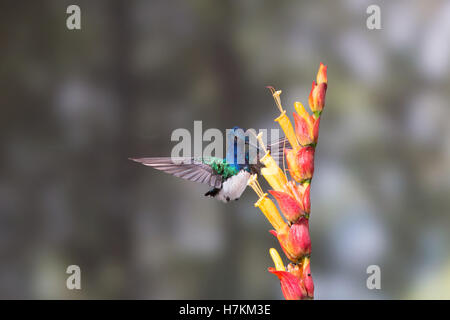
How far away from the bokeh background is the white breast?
73 cm

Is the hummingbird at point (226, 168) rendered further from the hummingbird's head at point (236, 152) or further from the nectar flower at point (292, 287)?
the nectar flower at point (292, 287)

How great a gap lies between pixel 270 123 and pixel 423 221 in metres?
0.55

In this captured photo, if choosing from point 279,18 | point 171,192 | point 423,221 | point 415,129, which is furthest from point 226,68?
point 423,221

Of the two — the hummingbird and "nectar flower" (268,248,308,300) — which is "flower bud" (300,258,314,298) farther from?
the hummingbird

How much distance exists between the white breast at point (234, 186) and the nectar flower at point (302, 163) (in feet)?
0.89

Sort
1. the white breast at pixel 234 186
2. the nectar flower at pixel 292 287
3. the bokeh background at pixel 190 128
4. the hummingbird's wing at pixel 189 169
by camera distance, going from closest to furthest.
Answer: the nectar flower at pixel 292 287, the hummingbird's wing at pixel 189 169, the white breast at pixel 234 186, the bokeh background at pixel 190 128

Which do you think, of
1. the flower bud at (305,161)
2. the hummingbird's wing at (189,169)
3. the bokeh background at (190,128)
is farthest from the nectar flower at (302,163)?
the bokeh background at (190,128)

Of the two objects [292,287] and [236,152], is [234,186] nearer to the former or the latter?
[236,152]

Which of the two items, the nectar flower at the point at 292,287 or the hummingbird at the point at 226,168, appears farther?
the hummingbird at the point at 226,168

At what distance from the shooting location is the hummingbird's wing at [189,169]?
57cm

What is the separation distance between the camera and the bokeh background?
143 cm

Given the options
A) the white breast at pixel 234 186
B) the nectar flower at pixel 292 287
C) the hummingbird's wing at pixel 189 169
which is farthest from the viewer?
the white breast at pixel 234 186

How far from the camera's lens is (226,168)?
2.28 feet

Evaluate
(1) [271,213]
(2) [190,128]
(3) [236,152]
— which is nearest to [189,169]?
(3) [236,152]
